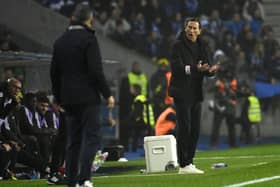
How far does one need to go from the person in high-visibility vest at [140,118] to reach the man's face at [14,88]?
29.5ft

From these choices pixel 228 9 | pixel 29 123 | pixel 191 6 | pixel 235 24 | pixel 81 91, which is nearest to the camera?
pixel 81 91

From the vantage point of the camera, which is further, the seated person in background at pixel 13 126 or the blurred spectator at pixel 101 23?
the blurred spectator at pixel 101 23

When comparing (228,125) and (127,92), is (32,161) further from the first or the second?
(228,125)

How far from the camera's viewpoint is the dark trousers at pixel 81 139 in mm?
11656

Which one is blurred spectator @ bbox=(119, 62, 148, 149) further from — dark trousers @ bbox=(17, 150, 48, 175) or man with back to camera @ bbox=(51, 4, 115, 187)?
man with back to camera @ bbox=(51, 4, 115, 187)

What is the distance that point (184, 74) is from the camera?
14.5 metres

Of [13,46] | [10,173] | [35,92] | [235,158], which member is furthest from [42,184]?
[13,46]

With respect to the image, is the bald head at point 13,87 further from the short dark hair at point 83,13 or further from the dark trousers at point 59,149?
the short dark hair at point 83,13

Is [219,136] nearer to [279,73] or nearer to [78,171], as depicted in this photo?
[279,73]

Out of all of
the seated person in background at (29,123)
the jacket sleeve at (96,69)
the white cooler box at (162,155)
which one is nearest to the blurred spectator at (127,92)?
the seated person in background at (29,123)

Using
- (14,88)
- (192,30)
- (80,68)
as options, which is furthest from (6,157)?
(80,68)

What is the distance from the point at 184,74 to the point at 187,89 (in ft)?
0.67

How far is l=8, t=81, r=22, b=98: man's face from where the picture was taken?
1589cm

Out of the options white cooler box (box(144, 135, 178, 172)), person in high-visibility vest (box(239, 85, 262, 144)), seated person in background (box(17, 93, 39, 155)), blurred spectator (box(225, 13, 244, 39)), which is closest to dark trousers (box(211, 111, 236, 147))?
person in high-visibility vest (box(239, 85, 262, 144))
